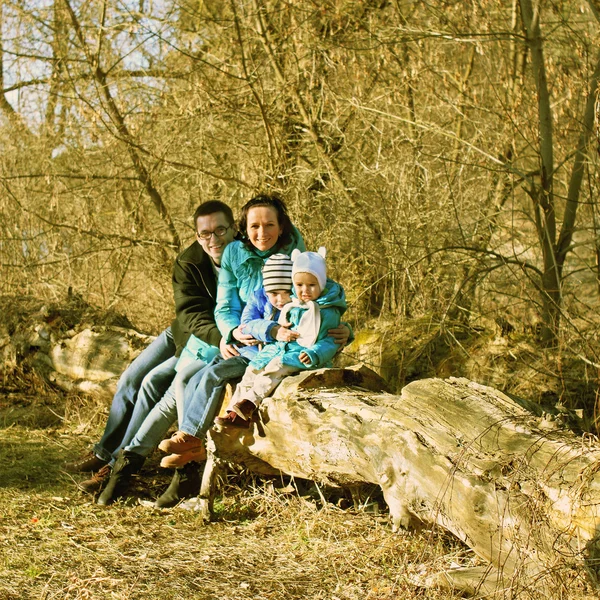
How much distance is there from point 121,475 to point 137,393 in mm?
733

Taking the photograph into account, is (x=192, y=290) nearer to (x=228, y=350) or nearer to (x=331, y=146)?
(x=228, y=350)

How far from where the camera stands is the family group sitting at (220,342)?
4633 millimetres

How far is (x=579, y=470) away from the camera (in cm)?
328

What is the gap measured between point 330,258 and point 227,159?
1.71 metres

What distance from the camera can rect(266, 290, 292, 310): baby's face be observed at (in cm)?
480

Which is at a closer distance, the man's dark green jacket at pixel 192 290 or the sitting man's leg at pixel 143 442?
the sitting man's leg at pixel 143 442

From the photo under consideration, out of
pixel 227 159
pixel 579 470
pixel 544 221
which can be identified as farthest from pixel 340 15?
pixel 579 470

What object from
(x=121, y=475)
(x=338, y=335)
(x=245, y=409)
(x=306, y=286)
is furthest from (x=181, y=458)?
(x=306, y=286)

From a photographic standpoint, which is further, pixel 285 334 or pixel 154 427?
pixel 154 427

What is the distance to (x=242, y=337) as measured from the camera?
4.91 m

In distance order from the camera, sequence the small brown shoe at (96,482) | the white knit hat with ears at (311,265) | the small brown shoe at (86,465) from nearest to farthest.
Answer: the white knit hat with ears at (311,265)
the small brown shoe at (96,482)
the small brown shoe at (86,465)

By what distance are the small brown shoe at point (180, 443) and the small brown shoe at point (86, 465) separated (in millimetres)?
995

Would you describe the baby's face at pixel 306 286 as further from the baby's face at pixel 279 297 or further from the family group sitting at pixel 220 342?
the baby's face at pixel 279 297

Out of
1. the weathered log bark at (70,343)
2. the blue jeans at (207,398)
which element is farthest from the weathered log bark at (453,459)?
the weathered log bark at (70,343)
